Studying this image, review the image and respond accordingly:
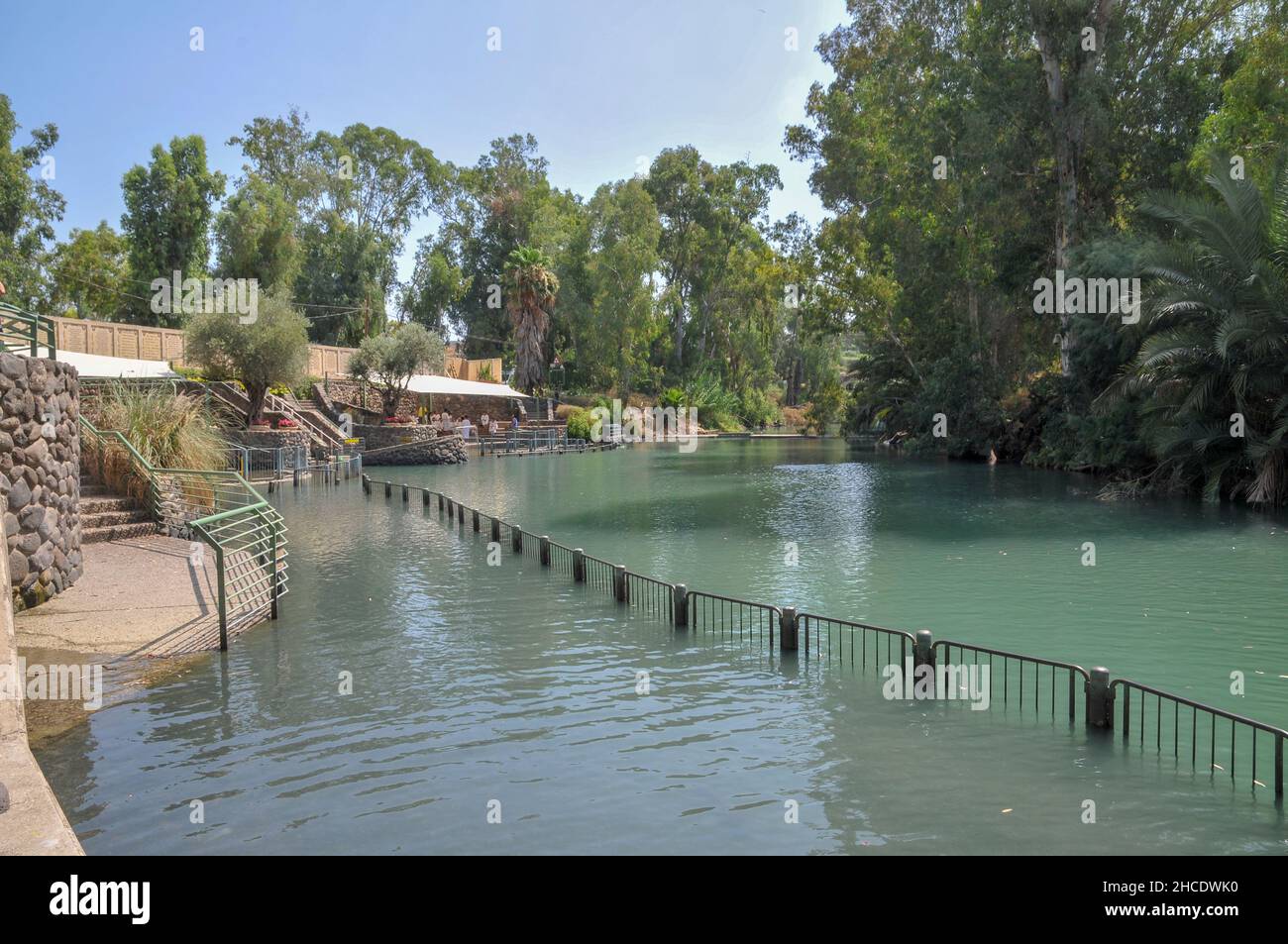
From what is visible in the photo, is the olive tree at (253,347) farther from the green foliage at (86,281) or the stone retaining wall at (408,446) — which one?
the green foliage at (86,281)

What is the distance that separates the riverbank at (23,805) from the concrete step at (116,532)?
28.9 ft

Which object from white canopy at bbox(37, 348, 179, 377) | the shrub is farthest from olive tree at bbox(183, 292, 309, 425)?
the shrub

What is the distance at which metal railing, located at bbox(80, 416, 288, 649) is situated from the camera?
38.9 ft

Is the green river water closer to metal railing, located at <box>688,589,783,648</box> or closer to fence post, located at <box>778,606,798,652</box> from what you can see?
fence post, located at <box>778,606,798,652</box>

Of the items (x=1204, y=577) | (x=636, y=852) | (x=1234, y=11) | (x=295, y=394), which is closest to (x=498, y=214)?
(x=295, y=394)

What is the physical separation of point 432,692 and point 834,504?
17888 millimetres

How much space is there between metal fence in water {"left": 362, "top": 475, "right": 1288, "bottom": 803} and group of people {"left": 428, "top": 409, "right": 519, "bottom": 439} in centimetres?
3629

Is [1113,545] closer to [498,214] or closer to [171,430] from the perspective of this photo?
[171,430]

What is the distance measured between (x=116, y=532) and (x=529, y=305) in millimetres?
51416

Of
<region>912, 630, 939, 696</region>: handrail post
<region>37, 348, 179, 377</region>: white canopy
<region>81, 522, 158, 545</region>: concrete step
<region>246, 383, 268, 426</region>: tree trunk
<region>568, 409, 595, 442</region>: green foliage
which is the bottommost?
<region>912, 630, 939, 696</region>: handrail post

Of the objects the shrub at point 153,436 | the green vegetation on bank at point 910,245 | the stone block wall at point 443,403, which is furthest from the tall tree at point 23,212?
the shrub at point 153,436

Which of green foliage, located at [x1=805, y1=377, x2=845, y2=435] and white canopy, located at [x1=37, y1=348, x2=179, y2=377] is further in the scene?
green foliage, located at [x1=805, y1=377, x2=845, y2=435]

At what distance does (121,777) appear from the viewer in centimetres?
674
